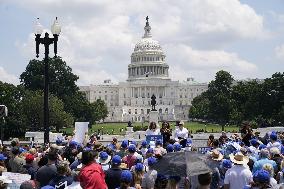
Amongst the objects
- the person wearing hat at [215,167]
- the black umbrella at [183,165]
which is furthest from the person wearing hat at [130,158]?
the black umbrella at [183,165]

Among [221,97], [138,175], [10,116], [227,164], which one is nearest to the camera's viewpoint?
[138,175]

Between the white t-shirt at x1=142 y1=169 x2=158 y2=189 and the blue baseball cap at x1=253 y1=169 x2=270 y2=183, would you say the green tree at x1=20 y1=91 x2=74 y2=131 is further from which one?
the blue baseball cap at x1=253 y1=169 x2=270 y2=183

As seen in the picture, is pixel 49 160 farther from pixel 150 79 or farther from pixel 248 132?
pixel 150 79

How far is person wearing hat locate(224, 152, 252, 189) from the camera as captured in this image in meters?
10.1

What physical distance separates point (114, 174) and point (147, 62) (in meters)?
174

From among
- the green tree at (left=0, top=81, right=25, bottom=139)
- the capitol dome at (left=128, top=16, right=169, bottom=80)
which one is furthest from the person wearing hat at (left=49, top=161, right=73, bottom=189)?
the capitol dome at (left=128, top=16, right=169, bottom=80)

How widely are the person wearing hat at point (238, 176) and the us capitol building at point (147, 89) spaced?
165 metres

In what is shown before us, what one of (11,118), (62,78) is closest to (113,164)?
(11,118)

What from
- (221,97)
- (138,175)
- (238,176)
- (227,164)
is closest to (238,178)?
(238,176)

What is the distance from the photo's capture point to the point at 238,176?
10156 millimetres

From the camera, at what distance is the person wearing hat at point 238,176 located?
1015cm

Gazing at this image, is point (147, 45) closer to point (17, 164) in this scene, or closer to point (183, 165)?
point (17, 164)

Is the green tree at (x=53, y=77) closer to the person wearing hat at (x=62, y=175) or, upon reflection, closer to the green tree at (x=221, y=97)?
the green tree at (x=221, y=97)

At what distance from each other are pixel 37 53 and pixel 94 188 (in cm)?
1232
